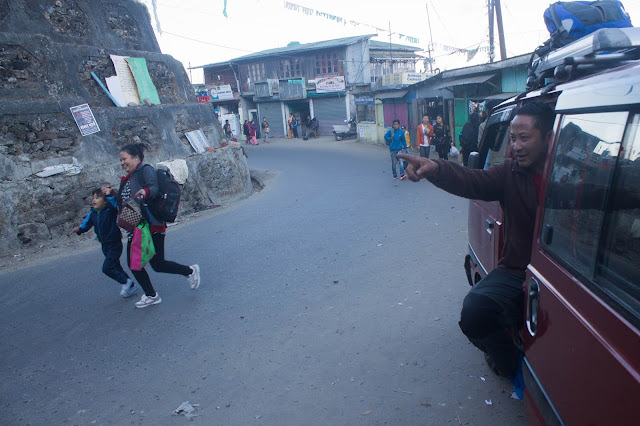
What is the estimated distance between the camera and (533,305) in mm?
2113

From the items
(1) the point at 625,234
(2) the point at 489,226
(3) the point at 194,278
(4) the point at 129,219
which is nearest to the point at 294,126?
(3) the point at 194,278

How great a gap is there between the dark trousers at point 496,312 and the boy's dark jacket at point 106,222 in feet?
13.1

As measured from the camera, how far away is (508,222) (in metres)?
2.52

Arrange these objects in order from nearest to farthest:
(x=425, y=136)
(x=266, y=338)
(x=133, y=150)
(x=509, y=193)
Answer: (x=509, y=193)
(x=266, y=338)
(x=133, y=150)
(x=425, y=136)

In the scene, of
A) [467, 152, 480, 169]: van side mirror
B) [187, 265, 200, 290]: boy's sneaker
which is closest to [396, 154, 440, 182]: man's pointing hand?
[467, 152, 480, 169]: van side mirror

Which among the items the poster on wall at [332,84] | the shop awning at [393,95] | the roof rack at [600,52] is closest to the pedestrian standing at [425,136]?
the shop awning at [393,95]

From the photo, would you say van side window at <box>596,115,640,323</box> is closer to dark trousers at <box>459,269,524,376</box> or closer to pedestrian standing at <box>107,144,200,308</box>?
dark trousers at <box>459,269,524,376</box>

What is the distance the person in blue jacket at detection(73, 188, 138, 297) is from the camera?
493 centimetres

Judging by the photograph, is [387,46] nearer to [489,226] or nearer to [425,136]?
[425,136]

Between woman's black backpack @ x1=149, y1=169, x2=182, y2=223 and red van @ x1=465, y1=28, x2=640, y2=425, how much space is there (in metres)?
3.53

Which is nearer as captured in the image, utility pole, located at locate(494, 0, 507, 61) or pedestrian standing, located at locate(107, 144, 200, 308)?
pedestrian standing, located at locate(107, 144, 200, 308)

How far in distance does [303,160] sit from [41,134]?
13.1 metres

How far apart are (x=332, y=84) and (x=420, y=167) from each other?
109ft

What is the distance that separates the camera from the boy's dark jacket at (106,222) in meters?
4.96
